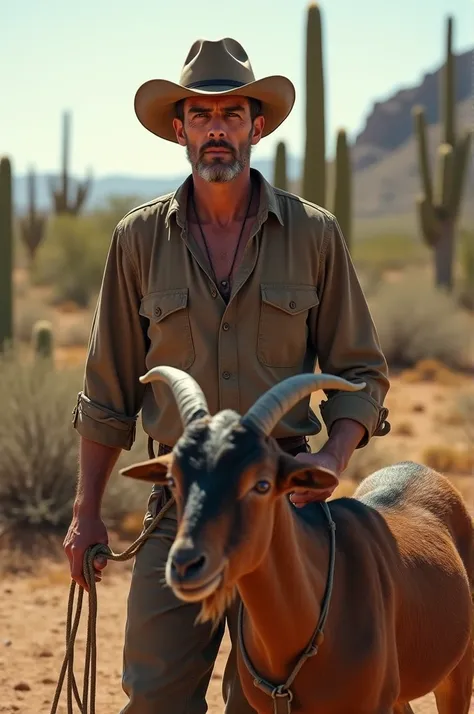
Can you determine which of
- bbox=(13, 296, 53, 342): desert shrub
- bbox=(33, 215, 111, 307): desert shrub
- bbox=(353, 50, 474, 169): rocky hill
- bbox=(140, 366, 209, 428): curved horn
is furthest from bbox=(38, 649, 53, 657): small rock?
bbox=(353, 50, 474, 169): rocky hill

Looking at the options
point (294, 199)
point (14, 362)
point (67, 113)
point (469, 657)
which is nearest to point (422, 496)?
point (469, 657)

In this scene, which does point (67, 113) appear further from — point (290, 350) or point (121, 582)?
point (290, 350)

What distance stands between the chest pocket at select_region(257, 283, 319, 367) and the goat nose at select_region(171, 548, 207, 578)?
139cm

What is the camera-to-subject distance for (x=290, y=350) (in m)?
4.21

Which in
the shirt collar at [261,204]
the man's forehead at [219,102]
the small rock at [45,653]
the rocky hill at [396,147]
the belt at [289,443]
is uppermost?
the rocky hill at [396,147]

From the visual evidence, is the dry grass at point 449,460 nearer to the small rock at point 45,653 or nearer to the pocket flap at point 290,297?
the small rock at point 45,653

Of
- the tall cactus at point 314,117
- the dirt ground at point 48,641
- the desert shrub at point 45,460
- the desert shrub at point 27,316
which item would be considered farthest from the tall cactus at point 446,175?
the desert shrub at point 45,460

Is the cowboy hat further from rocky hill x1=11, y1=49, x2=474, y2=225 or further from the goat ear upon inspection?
rocky hill x1=11, y1=49, x2=474, y2=225

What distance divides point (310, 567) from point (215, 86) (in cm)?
182

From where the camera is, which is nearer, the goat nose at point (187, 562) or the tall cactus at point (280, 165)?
the goat nose at point (187, 562)

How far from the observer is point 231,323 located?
4152 mm

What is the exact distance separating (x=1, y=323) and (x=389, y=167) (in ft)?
359

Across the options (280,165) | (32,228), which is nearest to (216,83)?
(280,165)

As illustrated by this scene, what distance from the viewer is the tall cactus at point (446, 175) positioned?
72.7 ft
